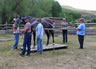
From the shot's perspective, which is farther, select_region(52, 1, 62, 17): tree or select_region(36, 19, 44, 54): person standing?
select_region(52, 1, 62, 17): tree

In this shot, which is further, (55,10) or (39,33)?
(55,10)

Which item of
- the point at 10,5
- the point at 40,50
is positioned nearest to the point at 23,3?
the point at 10,5

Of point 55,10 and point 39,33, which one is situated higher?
point 55,10

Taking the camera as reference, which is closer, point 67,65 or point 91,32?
point 67,65

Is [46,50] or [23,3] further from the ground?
[23,3]

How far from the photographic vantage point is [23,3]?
88.9ft

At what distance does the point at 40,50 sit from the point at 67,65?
2342 mm

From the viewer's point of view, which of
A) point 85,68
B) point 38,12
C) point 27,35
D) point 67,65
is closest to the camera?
point 85,68

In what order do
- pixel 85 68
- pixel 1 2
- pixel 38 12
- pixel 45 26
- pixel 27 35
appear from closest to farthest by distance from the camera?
1. pixel 85 68
2. pixel 27 35
3. pixel 45 26
4. pixel 1 2
5. pixel 38 12

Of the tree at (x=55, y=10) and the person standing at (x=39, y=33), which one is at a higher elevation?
the tree at (x=55, y=10)

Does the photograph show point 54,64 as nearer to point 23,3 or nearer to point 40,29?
point 40,29

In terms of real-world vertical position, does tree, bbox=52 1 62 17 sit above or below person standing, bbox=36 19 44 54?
above

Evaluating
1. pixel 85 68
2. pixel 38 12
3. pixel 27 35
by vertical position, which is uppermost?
pixel 38 12

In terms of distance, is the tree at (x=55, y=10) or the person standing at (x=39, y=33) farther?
the tree at (x=55, y=10)
